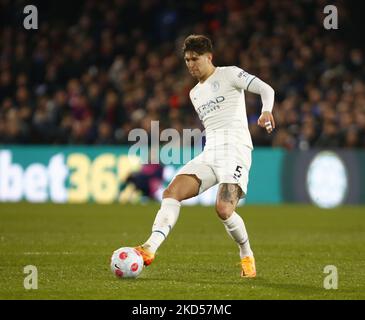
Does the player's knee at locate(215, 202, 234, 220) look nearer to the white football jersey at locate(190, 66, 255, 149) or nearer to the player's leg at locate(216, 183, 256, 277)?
the player's leg at locate(216, 183, 256, 277)

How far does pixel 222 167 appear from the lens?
8.71 metres

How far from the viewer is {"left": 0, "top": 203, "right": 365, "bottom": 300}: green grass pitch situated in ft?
25.2

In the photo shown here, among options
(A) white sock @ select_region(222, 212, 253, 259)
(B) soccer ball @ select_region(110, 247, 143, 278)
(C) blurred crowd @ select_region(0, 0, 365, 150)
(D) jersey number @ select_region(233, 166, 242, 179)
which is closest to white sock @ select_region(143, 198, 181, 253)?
(B) soccer ball @ select_region(110, 247, 143, 278)

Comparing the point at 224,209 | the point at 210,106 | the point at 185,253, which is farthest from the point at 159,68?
the point at 224,209

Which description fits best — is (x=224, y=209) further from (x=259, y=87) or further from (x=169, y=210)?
(x=259, y=87)

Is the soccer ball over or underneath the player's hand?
underneath

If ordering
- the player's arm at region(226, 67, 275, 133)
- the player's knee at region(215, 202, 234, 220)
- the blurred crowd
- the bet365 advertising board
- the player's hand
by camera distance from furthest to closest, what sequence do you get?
the blurred crowd
the bet365 advertising board
the player's knee at region(215, 202, 234, 220)
the player's arm at region(226, 67, 275, 133)
the player's hand

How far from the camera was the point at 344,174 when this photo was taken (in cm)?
1936

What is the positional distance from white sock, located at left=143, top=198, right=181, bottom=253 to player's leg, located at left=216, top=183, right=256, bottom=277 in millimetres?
417

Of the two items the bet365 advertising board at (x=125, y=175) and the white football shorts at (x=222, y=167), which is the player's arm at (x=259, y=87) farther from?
the bet365 advertising board at (x=125, y=175)

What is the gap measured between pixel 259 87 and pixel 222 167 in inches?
32.5

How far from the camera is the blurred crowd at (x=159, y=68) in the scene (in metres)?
20.7
